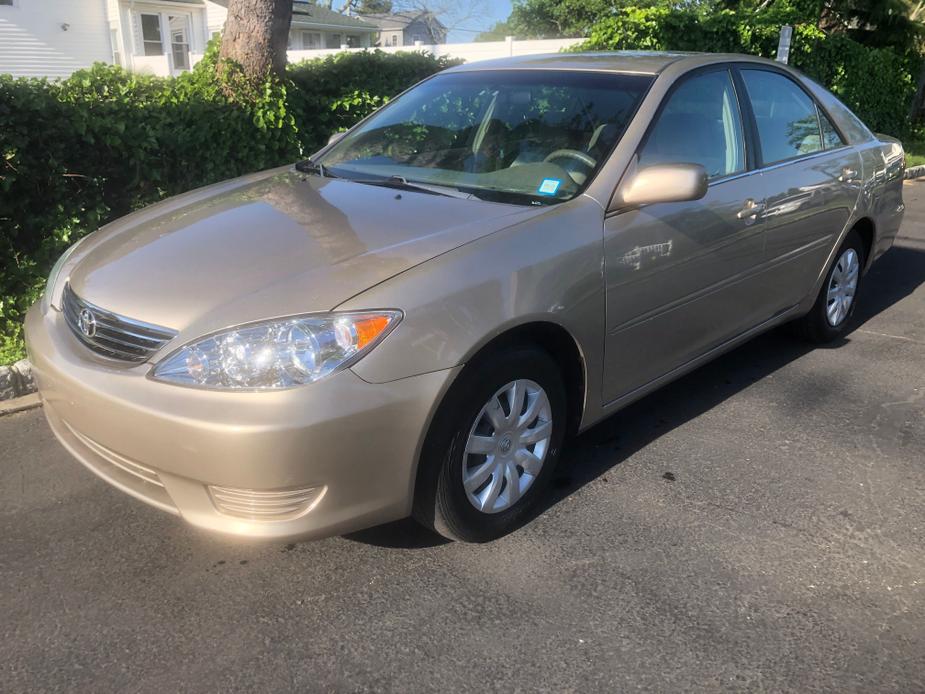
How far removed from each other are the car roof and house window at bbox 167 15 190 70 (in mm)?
28318

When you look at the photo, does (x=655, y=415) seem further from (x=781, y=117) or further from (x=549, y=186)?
→ (x=781, y=117)

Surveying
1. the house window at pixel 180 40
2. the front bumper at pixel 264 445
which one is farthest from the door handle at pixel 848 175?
the house window at pixel 180 40

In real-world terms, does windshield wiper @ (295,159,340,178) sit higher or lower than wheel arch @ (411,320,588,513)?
higher

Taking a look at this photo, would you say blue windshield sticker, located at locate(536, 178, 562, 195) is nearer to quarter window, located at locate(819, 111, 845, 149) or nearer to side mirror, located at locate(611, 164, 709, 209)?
side mirror, located at locate(611, 164, 709, 209)

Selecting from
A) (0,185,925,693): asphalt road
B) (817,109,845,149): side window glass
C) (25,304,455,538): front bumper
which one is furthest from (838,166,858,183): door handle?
(25,304,455,538): front bumper

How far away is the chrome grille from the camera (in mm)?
2544

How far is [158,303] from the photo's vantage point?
2615mm

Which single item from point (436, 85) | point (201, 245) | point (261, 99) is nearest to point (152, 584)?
point (201, 245)

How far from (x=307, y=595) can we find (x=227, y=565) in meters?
0.35

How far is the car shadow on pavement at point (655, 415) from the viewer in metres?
3.11

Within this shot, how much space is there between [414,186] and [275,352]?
127cm

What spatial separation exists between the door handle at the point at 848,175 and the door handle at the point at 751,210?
1039 mm

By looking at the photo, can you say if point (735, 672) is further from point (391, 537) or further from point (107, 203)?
point (107, 203)

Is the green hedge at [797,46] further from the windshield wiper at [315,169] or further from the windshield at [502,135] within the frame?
the windshield wiper at [315,169]
